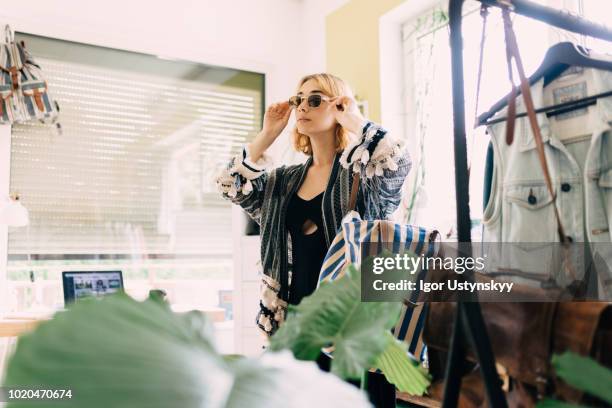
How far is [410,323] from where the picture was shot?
0.75 m

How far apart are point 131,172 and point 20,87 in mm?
752

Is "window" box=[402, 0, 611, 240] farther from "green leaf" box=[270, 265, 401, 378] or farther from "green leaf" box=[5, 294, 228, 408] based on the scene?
"green leaf" box=[5, 294, 228, 408]

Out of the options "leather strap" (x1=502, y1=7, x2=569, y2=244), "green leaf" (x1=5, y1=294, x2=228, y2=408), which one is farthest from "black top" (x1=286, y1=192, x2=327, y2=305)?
"green leaf" (x1=5, y1=294, x2=228, y2=408)

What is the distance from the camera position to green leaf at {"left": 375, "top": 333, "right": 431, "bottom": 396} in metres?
0.42

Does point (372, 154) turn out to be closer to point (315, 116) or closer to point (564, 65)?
point (315, 116)

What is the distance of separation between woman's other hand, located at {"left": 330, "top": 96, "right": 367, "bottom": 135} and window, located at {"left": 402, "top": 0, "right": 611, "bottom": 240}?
994 millimetres

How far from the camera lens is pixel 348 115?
1.46 m

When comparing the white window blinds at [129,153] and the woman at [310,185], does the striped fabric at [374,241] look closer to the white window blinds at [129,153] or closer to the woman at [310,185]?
the woman at [310,185]

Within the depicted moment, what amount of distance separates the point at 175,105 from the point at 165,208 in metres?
0.67

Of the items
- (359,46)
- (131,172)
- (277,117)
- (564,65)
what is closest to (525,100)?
(564,65)

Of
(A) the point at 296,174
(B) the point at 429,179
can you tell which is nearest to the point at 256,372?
(A) the point at 296,174

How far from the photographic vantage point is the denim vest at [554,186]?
96 centimetres

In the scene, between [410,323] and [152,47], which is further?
[152,47]

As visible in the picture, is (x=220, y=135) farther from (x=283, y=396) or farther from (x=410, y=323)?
(x=283, y=396)
